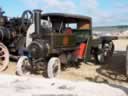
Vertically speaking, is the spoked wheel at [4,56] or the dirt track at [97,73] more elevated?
the spoked wheel at [4,56]

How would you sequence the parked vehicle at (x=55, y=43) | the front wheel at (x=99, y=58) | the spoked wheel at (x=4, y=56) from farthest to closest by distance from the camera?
the front wheel at (x=99, y=58) → the spoked wheel at (x=4, y=56) → the parked vehicle at (x=55, y=43)

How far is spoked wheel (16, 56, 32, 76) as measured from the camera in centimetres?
950

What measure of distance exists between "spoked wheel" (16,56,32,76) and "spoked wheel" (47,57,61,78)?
2.56 feet

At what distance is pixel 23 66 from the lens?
9672 millimetres

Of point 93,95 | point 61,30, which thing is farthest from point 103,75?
point 93,95

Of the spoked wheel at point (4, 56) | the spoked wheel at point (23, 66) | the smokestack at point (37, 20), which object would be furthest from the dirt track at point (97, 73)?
the smokestack at point (37, 20)

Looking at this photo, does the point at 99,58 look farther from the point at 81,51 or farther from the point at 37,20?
the point at 37,20

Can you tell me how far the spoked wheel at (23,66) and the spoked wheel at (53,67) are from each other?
78 centimetres

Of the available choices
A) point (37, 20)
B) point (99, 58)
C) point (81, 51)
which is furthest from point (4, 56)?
point (99, 58)

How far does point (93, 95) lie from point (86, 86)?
0.87 m

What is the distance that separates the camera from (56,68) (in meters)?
9.74

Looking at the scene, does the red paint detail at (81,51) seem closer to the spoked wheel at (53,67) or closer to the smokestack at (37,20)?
the spoked wheel at (53,67)

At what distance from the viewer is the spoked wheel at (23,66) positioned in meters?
9.50

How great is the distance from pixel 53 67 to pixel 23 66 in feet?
3.17
